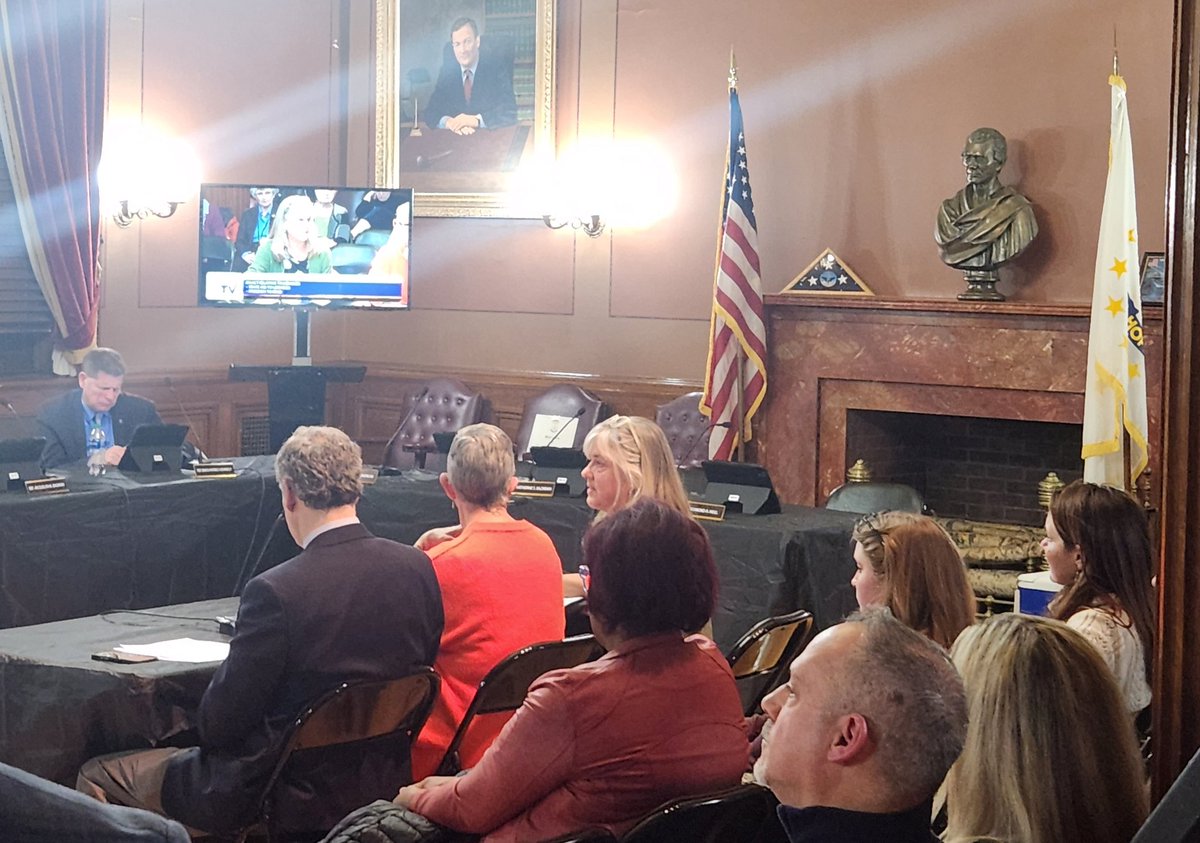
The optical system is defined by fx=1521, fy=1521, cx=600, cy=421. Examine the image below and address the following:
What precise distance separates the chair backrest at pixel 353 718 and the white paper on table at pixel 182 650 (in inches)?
18.2

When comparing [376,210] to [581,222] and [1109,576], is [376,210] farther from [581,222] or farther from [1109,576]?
[1109,576]

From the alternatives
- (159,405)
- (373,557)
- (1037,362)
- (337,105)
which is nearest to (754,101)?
(1037,362)

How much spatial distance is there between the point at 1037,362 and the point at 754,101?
2126 millimetres

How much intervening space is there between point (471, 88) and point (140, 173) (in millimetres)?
1988

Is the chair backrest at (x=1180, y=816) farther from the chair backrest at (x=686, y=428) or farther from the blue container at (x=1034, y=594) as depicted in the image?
the chair backrest at (x=686, y=428)

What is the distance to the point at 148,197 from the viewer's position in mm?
8062

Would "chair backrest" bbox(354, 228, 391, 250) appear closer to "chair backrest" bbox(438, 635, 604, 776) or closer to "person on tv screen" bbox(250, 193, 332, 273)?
"person on tv screen" bbox(250, 193, 332, 273)

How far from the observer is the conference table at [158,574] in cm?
362

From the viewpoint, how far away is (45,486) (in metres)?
5.31

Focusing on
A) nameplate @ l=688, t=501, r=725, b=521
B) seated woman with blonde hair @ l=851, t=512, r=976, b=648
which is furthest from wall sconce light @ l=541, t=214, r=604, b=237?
seated woman with blonde hair @ l=851, t=512, r=976, b=648

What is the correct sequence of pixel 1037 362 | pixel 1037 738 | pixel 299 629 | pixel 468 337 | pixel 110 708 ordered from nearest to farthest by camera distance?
pixel 1037 738 → pixel 299 629 → pixel 110 708 → pixel 1037 362 → pixel 468 337

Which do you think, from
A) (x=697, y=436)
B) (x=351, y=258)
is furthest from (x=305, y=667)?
(x=351, y=258)

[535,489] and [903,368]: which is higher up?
[903,368]

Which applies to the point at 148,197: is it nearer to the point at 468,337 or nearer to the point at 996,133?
the point at 468,337
